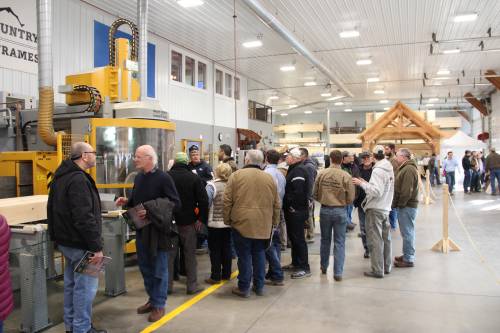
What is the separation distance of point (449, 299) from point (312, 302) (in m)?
1.62

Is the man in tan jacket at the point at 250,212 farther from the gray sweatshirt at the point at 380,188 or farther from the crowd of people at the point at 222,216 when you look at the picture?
the gray sweatshirt at the point at 380,188

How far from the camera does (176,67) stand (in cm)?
1441

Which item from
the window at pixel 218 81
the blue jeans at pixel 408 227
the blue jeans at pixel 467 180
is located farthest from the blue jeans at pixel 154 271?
the blue jeans at pixel 467 180

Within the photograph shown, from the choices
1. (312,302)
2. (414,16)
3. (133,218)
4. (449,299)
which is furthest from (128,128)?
(414,16)

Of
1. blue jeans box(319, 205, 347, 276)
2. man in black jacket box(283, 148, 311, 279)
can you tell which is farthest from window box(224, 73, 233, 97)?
blue jeans box(319, 205, 347, 276)

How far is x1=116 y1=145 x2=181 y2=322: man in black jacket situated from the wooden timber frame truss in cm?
847

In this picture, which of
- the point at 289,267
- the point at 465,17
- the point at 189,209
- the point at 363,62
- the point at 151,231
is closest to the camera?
the point at 151,231

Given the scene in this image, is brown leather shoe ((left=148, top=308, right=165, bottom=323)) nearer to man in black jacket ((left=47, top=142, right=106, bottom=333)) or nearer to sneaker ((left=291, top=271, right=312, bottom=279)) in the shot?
man in black jacket ((left=47, top=142, right=106, bottom=333))

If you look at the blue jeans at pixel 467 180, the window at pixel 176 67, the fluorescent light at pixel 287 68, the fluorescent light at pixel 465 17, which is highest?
the fluorescent light at pixel 287 68

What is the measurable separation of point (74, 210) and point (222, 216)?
2246mm

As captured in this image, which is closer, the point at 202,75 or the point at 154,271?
the point at 154,271

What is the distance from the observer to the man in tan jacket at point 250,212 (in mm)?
4930

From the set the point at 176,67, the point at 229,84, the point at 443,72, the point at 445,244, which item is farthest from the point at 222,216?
the point at 443,72

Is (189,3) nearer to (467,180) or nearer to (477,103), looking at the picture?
(467,180)
